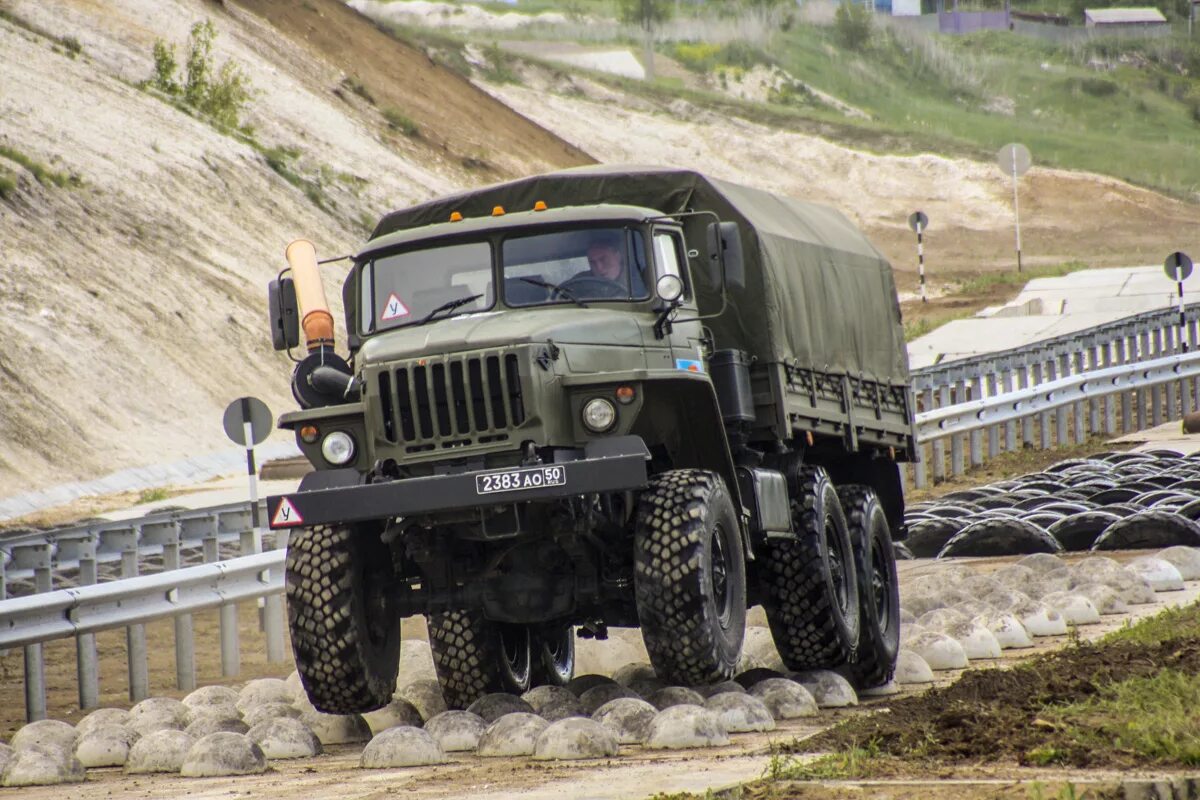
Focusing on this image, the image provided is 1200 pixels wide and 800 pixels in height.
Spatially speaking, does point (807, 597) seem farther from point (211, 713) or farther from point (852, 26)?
point (852, 26)

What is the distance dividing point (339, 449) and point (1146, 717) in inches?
182

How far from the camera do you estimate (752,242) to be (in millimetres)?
12250

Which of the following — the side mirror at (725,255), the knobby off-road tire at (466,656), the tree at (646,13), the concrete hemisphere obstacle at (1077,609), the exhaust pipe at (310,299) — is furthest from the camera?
the tree at (646,13)

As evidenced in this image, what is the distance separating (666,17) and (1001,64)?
60.4 feet

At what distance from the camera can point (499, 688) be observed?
12156 mm

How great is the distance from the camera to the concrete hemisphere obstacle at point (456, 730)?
1004cm

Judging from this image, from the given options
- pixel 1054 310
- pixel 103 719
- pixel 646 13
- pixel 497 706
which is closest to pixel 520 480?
pixel 497 706

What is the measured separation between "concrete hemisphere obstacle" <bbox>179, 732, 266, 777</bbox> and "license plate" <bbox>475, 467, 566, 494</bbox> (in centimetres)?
165

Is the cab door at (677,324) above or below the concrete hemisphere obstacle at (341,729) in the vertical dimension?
above

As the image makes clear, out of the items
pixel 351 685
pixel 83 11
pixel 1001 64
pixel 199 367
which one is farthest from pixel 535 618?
pixel 1001 64

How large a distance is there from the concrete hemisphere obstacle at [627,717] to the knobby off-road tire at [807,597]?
1.97m

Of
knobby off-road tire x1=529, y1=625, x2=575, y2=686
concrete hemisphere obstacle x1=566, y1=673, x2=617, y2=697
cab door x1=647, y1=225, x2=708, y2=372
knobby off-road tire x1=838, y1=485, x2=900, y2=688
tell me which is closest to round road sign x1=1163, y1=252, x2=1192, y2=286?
knobby off-road tire x1=838, y1=485, x2=900, y2=688

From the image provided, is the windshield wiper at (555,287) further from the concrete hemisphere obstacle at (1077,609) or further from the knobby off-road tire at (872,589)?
the concrete hemisphere obstacle at (1077,609)

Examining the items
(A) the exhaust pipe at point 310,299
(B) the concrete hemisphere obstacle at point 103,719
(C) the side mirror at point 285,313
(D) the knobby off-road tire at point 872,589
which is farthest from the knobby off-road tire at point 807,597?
(B) the concrete hemisphere obstacle at point 103,719
